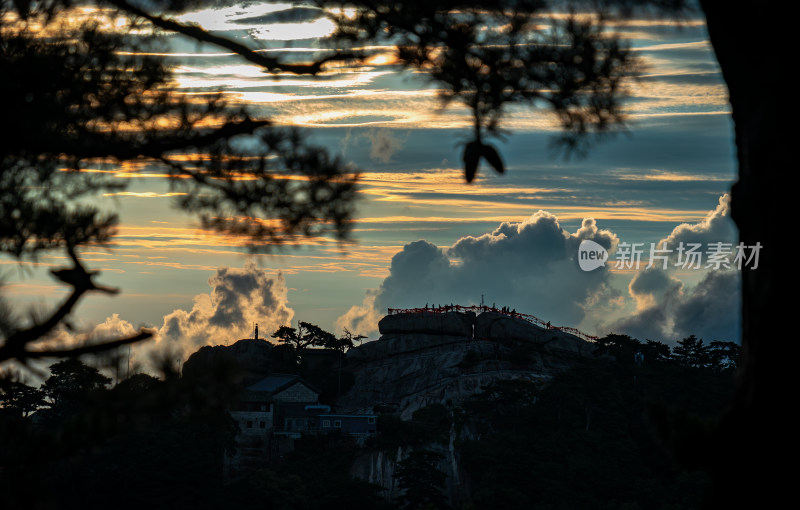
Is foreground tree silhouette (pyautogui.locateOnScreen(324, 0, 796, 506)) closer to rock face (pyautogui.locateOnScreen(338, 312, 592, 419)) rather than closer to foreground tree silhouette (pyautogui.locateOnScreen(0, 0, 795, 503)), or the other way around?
foreground tree silhouette (pyautogui.locateOnScreen(0, 0, 795, 503))

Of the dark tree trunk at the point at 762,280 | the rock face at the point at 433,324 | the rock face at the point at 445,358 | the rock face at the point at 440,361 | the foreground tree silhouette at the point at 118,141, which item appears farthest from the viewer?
the rock face at the point at 433,324

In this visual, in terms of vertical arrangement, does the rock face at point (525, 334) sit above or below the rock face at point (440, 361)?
above

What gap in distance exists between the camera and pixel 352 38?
6.91 meters

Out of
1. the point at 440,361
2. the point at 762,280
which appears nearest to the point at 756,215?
the point at 762,280

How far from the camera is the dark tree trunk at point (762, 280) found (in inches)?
158

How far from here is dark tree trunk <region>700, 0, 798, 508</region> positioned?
4020 millimetres

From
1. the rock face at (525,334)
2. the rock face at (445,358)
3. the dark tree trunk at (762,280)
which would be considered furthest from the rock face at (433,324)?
the dark tree trunk at (762,280)

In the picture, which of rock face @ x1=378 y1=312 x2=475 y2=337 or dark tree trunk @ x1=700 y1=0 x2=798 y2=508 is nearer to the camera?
dark tree trunk @ x1=700 y1=0 x2=798 y2=508

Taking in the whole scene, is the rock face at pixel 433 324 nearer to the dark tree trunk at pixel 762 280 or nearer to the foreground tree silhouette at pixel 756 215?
the foreground tree silhouette at pixel 756 215

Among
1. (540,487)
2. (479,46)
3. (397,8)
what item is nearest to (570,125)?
(479,46)

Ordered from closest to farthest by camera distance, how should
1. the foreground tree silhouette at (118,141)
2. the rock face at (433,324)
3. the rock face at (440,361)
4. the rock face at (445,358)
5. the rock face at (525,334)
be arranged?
the foreground tree silhouette at (118,141) → the rock face at (440,361) → the rock face at (445,358) → the rock face at (525,334) → the rock face at (433,324)

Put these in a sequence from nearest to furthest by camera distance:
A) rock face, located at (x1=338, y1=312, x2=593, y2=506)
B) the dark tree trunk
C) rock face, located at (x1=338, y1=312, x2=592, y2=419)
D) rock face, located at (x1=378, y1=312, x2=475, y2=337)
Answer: the dark tree trunk < rock face, located at (x1=338, y1=312, x2=593, y2=506) < rock face, located at (x1=338, y1=312, x2=592, y2=419) < rock face, located at (x1=378, y1=312, x2=475, y2=337)

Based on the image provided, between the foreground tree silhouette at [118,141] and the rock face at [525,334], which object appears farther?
the rock face at [525,334]

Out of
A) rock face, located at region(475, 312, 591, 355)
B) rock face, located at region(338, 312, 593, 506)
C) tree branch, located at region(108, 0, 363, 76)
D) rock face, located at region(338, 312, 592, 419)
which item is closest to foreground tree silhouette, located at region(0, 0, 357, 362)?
tree branch, located at region(108, 0, 363, 76)
